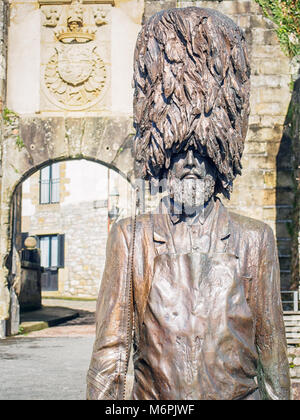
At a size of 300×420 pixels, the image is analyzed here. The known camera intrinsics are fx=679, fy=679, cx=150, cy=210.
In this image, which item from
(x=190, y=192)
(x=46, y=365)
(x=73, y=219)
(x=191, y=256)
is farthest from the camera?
(x=73, y=219)

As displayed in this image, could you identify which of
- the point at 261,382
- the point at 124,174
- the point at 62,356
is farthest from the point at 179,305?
the point at 124,174

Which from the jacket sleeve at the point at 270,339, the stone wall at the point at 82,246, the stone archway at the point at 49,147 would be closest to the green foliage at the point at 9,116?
the stone archway at the point at 49,147

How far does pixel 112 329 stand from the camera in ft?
5.99

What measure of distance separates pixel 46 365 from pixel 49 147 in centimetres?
421

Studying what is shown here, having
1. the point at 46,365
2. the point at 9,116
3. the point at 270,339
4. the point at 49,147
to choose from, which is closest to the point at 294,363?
the point at 46,365

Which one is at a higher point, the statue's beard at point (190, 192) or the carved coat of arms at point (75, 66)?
the carved coat of arms at point (75, 66)

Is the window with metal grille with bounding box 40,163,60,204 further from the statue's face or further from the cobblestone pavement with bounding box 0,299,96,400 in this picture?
the statue's face

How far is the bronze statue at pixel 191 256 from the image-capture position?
1758 millimetres

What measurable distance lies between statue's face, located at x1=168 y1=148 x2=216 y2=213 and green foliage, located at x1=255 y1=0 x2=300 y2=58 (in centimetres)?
963

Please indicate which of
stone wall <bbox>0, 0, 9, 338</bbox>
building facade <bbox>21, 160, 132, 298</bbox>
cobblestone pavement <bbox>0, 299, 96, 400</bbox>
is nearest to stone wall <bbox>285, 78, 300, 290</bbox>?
cobblestone pavement <bbox>0, 299, 96, 400</bbox>

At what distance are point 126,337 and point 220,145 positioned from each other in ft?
1.96

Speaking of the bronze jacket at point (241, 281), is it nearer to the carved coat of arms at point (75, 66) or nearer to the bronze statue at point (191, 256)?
the bronze statue at point (191, 256)

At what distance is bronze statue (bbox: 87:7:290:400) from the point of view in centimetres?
176

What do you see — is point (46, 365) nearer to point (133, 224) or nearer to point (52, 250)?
point (133, 224)
